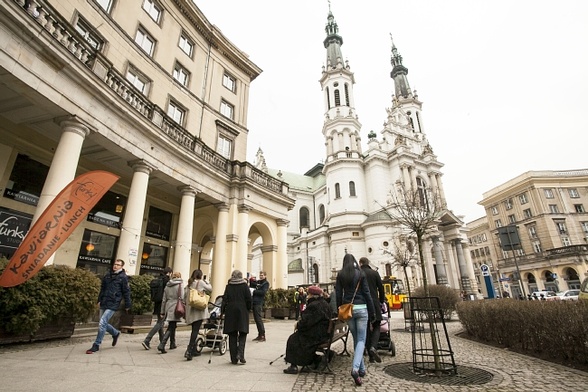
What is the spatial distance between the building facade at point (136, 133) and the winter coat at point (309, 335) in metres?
7.45

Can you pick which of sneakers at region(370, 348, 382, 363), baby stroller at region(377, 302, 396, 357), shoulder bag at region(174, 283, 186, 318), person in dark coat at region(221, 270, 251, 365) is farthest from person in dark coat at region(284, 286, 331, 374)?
shoulder bag at region(174, 283, 186, 318)

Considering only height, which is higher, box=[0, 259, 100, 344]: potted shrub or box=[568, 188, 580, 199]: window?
box=[568, 188, 580, 199]: window

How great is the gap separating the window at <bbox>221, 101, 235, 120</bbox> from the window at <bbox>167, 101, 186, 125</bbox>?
11.8 feet

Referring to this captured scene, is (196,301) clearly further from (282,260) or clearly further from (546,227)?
(546,227)

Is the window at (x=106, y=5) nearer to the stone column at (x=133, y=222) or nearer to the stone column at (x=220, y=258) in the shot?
the stone column at (x=133, y=222)

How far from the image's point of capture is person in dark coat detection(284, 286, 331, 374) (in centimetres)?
502

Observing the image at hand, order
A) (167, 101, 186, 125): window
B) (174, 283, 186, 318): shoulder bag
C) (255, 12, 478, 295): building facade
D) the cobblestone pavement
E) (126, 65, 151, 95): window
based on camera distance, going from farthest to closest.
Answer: (255, 12, 478, 295): building facade → (167, 101, 186, 125): window → (126, 65, 151, 95): window → (174, 283, 186, 318): shoulder bag → the cobblestone pavement

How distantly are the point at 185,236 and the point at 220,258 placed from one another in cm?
289

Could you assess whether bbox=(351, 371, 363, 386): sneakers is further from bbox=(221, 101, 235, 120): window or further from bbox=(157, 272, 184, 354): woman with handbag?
bbox=(221, 101, 235, 120): window

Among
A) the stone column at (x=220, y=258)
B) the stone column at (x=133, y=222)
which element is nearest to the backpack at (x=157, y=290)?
the stone column at (x=133, y=222)

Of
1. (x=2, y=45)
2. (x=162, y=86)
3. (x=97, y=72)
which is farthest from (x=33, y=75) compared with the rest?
(x=162, y=86)

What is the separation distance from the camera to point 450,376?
487 centimetres

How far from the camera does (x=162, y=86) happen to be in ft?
50.7

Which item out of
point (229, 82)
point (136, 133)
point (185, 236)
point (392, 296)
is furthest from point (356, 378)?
point (392, 296)
